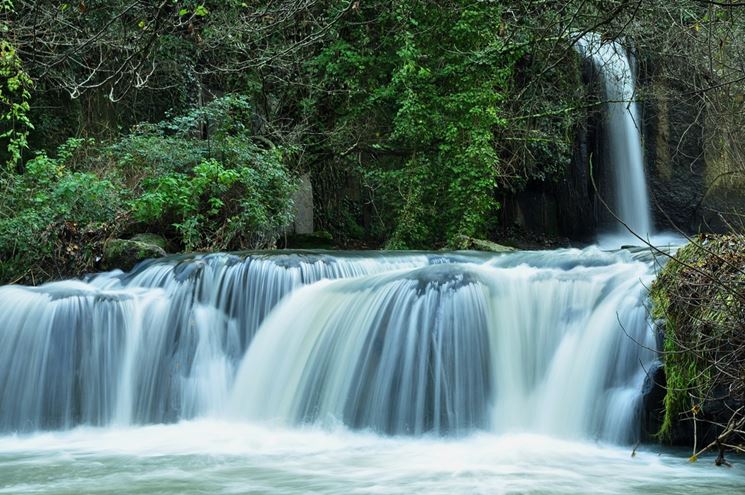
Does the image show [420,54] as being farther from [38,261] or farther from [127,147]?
[38,261]

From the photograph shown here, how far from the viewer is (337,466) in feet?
18.4

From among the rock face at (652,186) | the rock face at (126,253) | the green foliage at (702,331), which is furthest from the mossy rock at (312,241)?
the green foliage at (702,331)

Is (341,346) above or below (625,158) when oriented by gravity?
below

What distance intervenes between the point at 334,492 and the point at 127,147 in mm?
8240

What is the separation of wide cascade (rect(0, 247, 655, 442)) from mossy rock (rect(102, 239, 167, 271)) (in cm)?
61

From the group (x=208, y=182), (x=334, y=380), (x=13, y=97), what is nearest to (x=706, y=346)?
(x=334, y=380)

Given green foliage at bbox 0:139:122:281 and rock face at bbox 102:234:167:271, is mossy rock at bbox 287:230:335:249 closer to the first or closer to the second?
green foliage at bbox 0:139:122:281

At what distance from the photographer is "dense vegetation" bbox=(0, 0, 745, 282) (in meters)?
11.8

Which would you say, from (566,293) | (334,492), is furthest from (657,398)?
(334,492)

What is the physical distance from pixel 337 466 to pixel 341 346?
1752 millimetres

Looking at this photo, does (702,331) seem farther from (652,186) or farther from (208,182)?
(652,186)

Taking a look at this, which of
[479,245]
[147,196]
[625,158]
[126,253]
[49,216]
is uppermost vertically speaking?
[625,158]

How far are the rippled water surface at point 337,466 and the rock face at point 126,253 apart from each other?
9.56 ft

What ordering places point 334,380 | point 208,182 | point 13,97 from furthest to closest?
point 13,97 → point 208,182 → point 334,380
